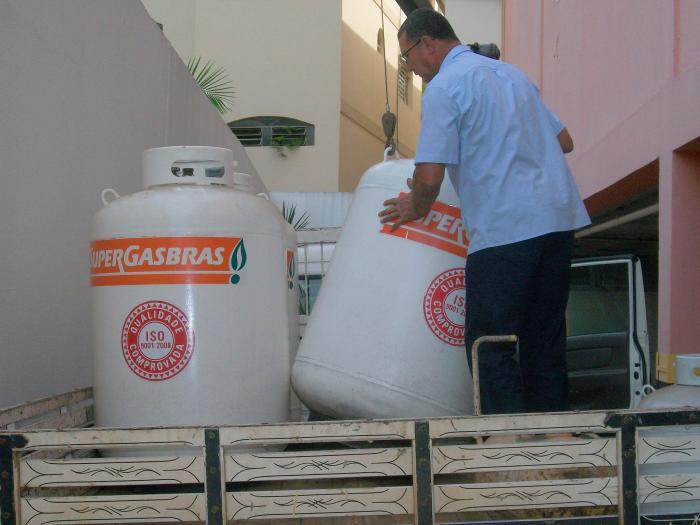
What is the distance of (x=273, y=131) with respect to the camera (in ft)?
55.1

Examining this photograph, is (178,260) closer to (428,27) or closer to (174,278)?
(174,278)

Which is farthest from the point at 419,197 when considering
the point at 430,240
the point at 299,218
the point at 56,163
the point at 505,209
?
the point at 299,218

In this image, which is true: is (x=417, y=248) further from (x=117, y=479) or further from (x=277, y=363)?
(x=117, y=479)

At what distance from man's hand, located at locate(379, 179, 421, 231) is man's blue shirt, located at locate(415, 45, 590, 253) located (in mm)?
138

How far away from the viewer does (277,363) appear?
8.86ft

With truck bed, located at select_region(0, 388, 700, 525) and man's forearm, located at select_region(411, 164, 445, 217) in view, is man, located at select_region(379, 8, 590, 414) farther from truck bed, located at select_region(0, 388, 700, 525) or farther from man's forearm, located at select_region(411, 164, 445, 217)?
truck bed, located at select_region(0, 388, 700, 525)

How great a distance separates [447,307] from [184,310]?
0.81 m

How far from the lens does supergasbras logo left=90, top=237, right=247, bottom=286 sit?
2504 millimetres

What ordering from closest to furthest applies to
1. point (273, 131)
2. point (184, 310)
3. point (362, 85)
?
point (184, 310) < point (273, 131) < point (362, 85)

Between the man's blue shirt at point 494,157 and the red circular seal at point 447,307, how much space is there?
0.42 ft

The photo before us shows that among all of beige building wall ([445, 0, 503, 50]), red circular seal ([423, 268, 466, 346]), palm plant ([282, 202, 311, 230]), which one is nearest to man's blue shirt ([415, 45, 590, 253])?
red circular seal ([423, 268, 466, 346])

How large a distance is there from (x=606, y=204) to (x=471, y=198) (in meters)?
4.85

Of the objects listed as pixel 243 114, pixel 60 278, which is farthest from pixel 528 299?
pixel 243 114

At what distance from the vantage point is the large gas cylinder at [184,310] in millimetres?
2502
